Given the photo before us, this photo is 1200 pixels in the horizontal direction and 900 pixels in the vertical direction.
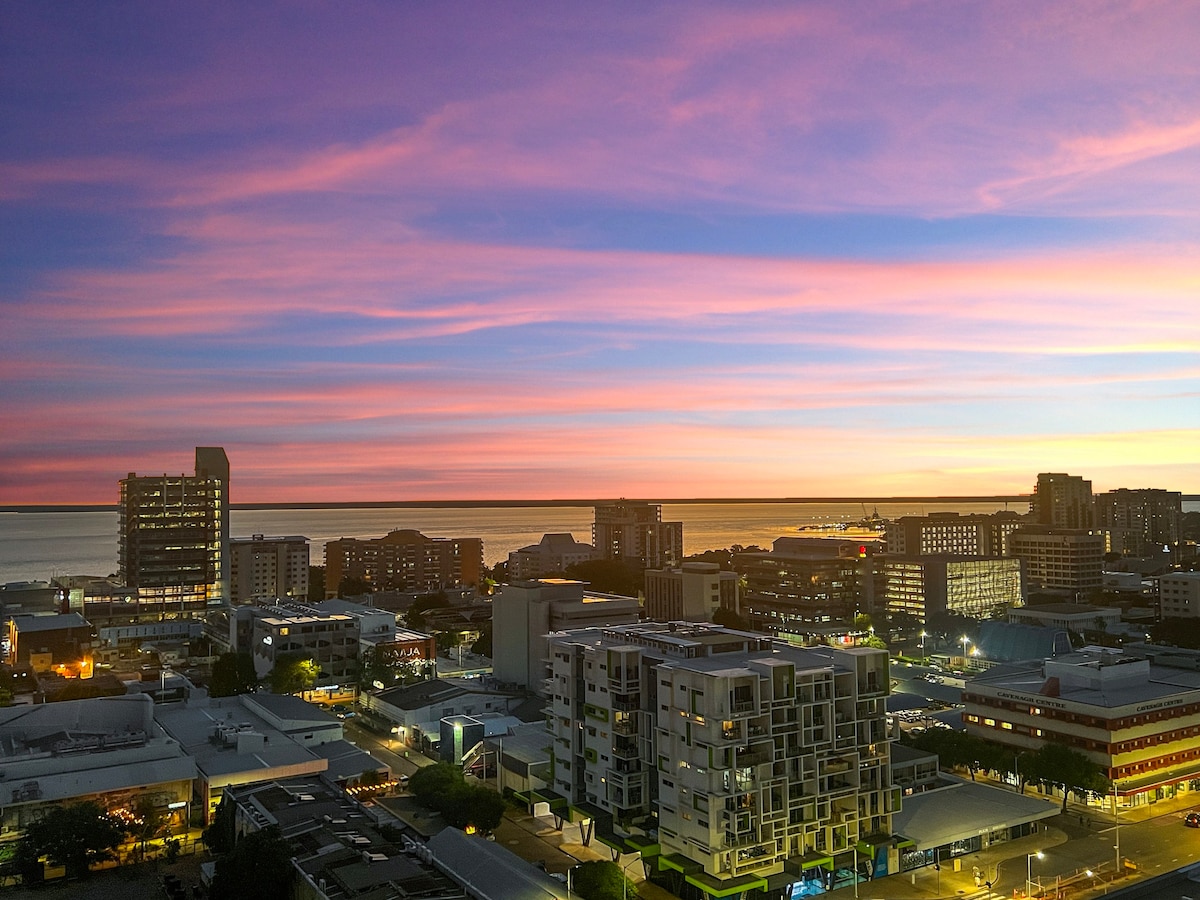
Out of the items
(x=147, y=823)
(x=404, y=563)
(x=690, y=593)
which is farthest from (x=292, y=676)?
(x=404, y=563)

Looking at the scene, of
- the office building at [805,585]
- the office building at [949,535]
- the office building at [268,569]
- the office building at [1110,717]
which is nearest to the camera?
the office building at [1110,717]

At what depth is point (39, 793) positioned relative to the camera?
89.3ft

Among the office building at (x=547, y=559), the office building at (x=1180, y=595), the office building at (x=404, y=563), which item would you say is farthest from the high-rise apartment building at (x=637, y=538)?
the office building at (x=1180, y=595)

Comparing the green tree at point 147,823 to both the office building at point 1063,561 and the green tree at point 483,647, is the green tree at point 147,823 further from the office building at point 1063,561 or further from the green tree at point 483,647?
the office building at point 1063,561

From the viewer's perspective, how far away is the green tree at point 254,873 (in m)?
21.3

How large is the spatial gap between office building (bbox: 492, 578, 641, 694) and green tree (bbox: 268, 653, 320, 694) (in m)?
10.3

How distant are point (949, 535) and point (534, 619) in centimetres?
7904

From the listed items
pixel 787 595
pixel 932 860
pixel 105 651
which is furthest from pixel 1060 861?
pixel 105 651

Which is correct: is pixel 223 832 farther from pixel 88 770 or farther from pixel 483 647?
pixel 483 647

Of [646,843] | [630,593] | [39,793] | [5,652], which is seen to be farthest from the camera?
[630,593]

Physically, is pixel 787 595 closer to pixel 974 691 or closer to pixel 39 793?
pixel 974 691

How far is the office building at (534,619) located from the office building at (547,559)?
52709mm

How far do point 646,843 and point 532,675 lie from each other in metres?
24.9

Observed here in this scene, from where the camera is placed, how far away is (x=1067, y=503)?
443 ft
